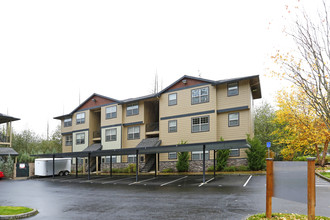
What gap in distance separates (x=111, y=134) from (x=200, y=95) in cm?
1319

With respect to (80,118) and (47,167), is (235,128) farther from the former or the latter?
(80,118)

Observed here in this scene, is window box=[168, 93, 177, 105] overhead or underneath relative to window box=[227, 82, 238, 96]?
underneath

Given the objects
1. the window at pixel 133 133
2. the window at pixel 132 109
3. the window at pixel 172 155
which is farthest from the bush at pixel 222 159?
the window at pixel 132 109

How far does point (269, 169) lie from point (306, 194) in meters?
1.17

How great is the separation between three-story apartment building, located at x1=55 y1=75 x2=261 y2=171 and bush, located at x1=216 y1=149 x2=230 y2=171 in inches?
25.1

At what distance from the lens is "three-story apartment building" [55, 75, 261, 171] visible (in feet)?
89.5

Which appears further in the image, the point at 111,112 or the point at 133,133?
the point at 111,112

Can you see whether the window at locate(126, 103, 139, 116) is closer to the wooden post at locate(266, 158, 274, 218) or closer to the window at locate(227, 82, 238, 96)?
the window at locate(227, 82, 238, 96)

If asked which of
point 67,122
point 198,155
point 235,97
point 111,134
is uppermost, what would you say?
point 235,97

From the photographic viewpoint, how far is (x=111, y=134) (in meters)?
36.1

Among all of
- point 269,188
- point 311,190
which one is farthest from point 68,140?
point 311,190

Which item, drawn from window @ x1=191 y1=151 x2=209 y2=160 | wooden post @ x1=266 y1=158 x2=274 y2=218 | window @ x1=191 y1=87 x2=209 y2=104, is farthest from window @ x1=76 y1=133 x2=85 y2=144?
wooden post @ x1=266 y1=158 x2=274 y2=218

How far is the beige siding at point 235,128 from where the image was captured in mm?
26578

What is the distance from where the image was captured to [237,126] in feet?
89.0
